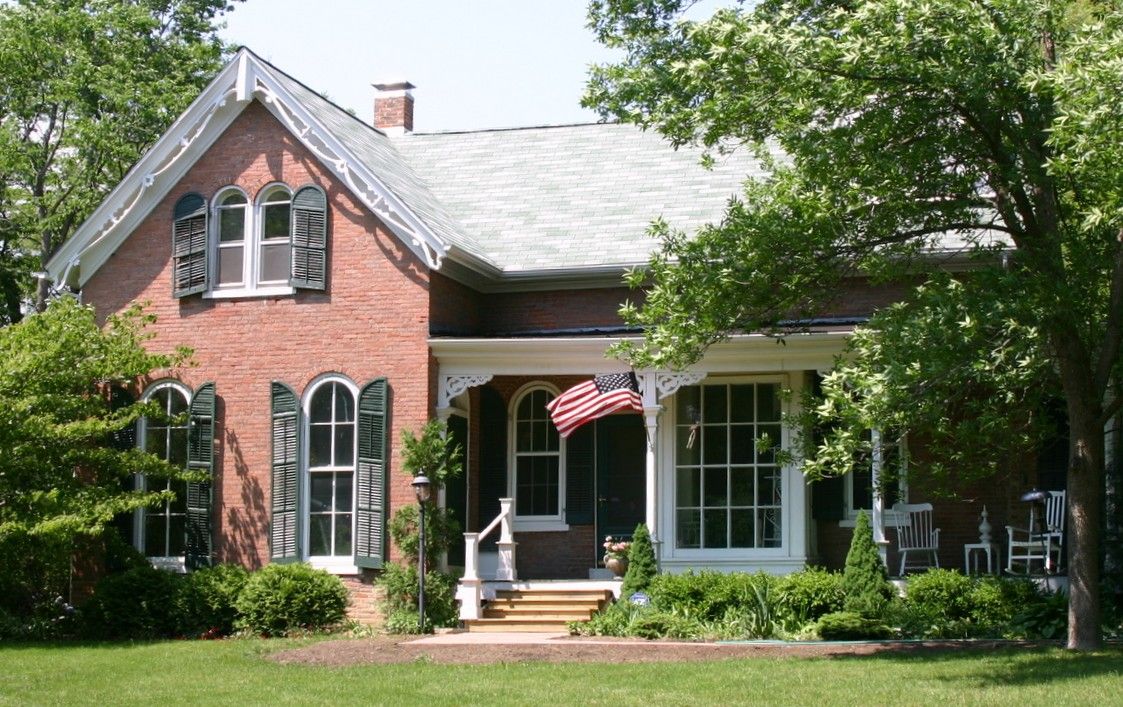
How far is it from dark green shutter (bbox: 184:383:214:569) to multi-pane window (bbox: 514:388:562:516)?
4.18m

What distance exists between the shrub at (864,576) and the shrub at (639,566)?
2.29 m

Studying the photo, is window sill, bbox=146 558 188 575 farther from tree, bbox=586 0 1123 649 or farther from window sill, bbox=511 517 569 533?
tree, bbox=586 0 1123 649

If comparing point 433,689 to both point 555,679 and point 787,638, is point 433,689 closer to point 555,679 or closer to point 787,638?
point 555,679

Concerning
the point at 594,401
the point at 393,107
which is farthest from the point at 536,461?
the point at 393,107

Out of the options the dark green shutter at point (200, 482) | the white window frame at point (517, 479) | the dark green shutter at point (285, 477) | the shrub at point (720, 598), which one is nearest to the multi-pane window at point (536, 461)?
the white window frame at point (517, 479)

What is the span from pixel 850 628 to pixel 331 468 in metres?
7.12

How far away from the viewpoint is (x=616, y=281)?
67.9 feet

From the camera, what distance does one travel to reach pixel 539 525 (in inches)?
825

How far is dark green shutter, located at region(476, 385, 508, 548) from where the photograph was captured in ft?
68.9

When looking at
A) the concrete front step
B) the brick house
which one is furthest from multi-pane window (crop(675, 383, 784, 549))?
the concrete front step

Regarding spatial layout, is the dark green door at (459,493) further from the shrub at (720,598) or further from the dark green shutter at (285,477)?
the shrub at (720,598)

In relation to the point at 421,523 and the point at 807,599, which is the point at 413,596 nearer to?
the point at 421,523

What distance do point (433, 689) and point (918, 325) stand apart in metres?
5.24

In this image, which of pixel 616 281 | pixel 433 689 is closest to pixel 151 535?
pixel 616 281
